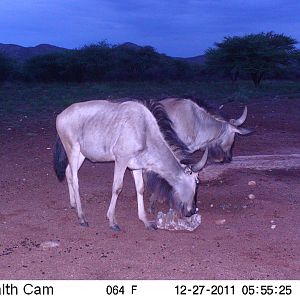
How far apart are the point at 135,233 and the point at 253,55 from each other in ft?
110

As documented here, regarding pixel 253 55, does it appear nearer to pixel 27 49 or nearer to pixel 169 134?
pixel 169 134

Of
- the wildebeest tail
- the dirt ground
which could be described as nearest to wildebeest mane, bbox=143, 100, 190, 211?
the dirt ground

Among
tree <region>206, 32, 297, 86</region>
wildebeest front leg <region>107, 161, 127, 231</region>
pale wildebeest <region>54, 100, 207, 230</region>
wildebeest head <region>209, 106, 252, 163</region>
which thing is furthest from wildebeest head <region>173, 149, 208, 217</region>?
tree <region>206, 32, 297, 86</region>

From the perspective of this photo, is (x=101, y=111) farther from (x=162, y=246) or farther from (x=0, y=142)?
(x=0, y=142)

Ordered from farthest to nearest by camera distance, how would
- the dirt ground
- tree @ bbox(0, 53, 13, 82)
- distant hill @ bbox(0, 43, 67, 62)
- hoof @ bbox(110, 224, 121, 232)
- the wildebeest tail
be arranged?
1. distant hill @ bbox(0, 43, 67, 62)
2. tree @ bbox(0, 53, 13, 82)
3. the wildebeest tail
4. hoof @ bbox(110, 224, 121, 232)
5. the dirt ground

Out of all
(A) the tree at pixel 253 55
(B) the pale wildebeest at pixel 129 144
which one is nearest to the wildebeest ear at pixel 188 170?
(B) the pale wildebeest at pixel 129 144

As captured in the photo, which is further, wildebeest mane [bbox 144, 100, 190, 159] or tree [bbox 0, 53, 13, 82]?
tree [bbox 0, 53, 13, 82]

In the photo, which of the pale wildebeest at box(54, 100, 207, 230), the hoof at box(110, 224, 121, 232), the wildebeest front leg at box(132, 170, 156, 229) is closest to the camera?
the pale wildebeest at box(54, 100, 207, 230)

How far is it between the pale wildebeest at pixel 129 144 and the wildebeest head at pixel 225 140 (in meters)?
2.19

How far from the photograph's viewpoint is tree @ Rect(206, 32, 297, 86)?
3734cm

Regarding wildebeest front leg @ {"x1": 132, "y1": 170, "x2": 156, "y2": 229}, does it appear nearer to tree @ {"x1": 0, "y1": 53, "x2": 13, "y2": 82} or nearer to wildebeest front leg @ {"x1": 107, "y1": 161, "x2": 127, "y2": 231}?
wildebeest front leg @ {"x1": 107, "y1": 161, "x2": 127, "y2": 231}

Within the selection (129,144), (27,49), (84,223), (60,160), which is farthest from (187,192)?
(27,49)

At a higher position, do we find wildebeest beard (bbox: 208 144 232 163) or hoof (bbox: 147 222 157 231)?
wildebeest beard (bbox: 208 144 232 163)

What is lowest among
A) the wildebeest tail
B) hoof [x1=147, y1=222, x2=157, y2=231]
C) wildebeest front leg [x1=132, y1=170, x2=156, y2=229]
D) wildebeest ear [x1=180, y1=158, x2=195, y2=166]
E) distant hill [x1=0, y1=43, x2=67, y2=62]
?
hoof [x1=147, y1=222, x2=157, y2=231]
